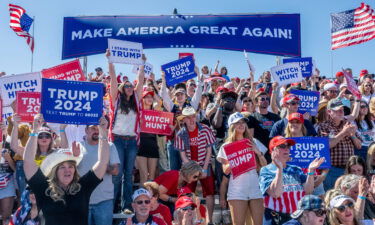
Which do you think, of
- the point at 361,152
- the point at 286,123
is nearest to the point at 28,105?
the point at 286,123

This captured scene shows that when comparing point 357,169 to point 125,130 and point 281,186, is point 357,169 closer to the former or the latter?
point 281,186

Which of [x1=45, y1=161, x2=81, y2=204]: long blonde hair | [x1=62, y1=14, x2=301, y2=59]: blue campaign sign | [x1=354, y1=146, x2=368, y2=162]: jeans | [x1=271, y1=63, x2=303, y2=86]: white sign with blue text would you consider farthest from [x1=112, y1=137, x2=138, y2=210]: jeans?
[x1=62, y1=14, x2=301, y2=59]: blue campaign sign

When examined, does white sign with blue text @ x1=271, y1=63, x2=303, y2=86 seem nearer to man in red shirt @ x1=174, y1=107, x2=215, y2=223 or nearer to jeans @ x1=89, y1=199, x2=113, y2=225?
man in red shirt @ x1=174, y1=107, x2=215, y2=223

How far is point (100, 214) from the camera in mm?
6195

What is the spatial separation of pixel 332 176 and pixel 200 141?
1.98 m

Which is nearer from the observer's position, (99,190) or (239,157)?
(99,190)

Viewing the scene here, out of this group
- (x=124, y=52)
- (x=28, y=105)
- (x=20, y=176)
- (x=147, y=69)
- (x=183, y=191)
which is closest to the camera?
(x=183, y=191)

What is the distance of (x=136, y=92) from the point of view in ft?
24.7

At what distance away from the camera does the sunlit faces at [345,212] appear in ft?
16.8

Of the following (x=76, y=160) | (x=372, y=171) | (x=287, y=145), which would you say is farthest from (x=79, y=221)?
(x=372, y=171)

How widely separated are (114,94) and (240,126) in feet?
6.18

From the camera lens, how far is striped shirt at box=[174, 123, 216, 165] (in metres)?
7.63

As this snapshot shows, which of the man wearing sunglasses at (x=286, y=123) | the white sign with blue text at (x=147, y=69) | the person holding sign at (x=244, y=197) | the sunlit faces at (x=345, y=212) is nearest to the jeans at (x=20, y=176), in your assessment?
the person holding sign at (x=244, y=197)

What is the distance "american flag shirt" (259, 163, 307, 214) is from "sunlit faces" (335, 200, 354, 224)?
0.64 metres
